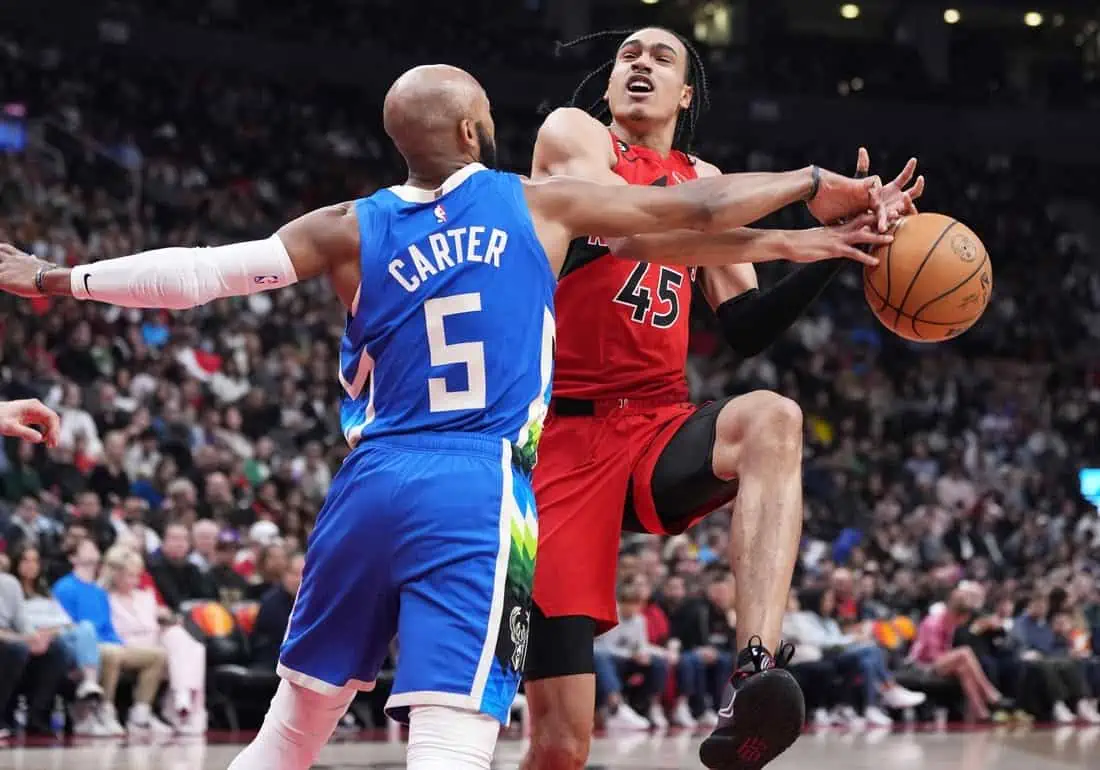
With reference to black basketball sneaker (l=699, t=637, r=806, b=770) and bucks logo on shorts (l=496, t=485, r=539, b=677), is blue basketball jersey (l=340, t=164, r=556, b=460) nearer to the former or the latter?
bucks logo on shorts (l=496, t=485, r=539, b=677)

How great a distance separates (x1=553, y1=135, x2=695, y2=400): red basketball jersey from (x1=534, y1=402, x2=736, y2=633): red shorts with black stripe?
0.27 feet

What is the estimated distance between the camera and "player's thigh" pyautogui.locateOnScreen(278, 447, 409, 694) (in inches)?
153

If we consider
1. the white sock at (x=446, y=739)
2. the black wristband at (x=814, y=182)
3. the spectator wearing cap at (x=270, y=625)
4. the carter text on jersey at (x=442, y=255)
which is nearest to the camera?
the white sock at (x=446, y=739)

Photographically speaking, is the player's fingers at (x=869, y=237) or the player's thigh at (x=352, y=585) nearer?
the player's thigh at (x=352, y=585)

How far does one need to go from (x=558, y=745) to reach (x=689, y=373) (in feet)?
53.2

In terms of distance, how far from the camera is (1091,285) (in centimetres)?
2664

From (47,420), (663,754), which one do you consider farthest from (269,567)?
(47,420)

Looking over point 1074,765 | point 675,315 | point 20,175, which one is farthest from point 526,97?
point 675,315

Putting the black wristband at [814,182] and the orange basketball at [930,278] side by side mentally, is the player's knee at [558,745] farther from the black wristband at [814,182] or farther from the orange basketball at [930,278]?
the black wristband at [814,182]

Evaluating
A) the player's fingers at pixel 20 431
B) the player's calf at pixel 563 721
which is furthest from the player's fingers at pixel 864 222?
the player's fingers at pixel 20 431

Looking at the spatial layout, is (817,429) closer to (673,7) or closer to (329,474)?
(329,474)

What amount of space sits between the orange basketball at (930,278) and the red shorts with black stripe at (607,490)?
0.63 metres

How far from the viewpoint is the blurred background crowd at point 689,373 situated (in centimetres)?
1132

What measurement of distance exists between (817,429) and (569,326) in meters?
16.0
